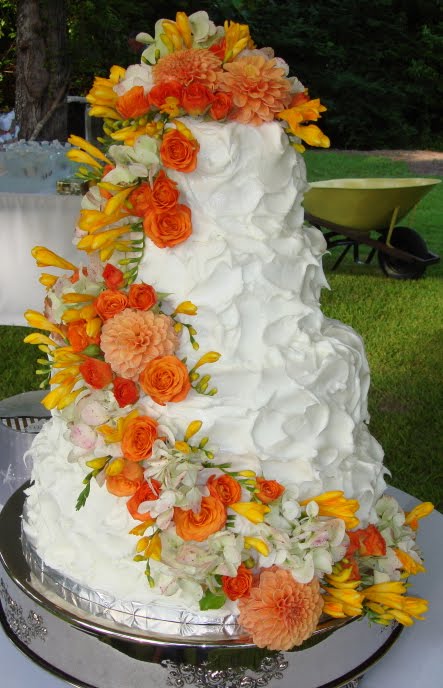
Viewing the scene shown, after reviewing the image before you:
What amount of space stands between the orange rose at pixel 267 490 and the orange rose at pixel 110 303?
317 mm

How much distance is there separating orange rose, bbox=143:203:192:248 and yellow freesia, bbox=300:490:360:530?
42cm

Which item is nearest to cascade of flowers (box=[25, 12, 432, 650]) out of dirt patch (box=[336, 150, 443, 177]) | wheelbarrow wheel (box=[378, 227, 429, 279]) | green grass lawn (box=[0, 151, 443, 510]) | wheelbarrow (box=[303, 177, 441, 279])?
green grass lawn (box=[0, 151, 443, 510])

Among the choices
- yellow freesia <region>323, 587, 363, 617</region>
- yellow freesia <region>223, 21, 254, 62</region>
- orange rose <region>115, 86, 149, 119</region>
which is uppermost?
yellow freesia <region>223, 21, 254, 62</region>

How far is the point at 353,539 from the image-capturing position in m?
1.20

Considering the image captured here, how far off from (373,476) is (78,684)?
550mm

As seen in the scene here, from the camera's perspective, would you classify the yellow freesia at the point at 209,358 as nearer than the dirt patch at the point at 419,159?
Yes

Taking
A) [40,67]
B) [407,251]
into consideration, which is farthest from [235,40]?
[407,251]

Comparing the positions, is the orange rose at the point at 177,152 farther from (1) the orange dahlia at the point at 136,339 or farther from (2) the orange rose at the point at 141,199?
(1) the orange dahlia at the point at 136,339

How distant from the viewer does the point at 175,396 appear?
3.63 ft

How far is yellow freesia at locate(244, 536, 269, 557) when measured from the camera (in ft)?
3.55

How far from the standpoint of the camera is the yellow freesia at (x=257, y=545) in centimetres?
108

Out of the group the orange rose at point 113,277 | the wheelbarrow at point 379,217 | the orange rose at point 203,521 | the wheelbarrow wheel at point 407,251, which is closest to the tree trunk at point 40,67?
the wheelbarrow at point 379,217

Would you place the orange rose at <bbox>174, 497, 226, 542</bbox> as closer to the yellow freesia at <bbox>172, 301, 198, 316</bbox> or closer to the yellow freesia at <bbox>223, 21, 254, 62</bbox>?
the yellow freesia at <bbox>172, 301, 198, 316</bbox>

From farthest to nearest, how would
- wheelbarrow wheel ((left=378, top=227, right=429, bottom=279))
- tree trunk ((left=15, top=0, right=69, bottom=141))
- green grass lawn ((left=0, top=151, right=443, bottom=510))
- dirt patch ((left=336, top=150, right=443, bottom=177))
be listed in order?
1. dirt patch ((left=336, top=150, right=443, bottom=177))
2. wheelbarrow wheel ((left=378, top=227, right=429, bottom=279))
3. tree trunk ((left=15, top=0, right=69, bottom=141))
4. green grass lawn ((left=0, top=151, right=443, bottom=510))
